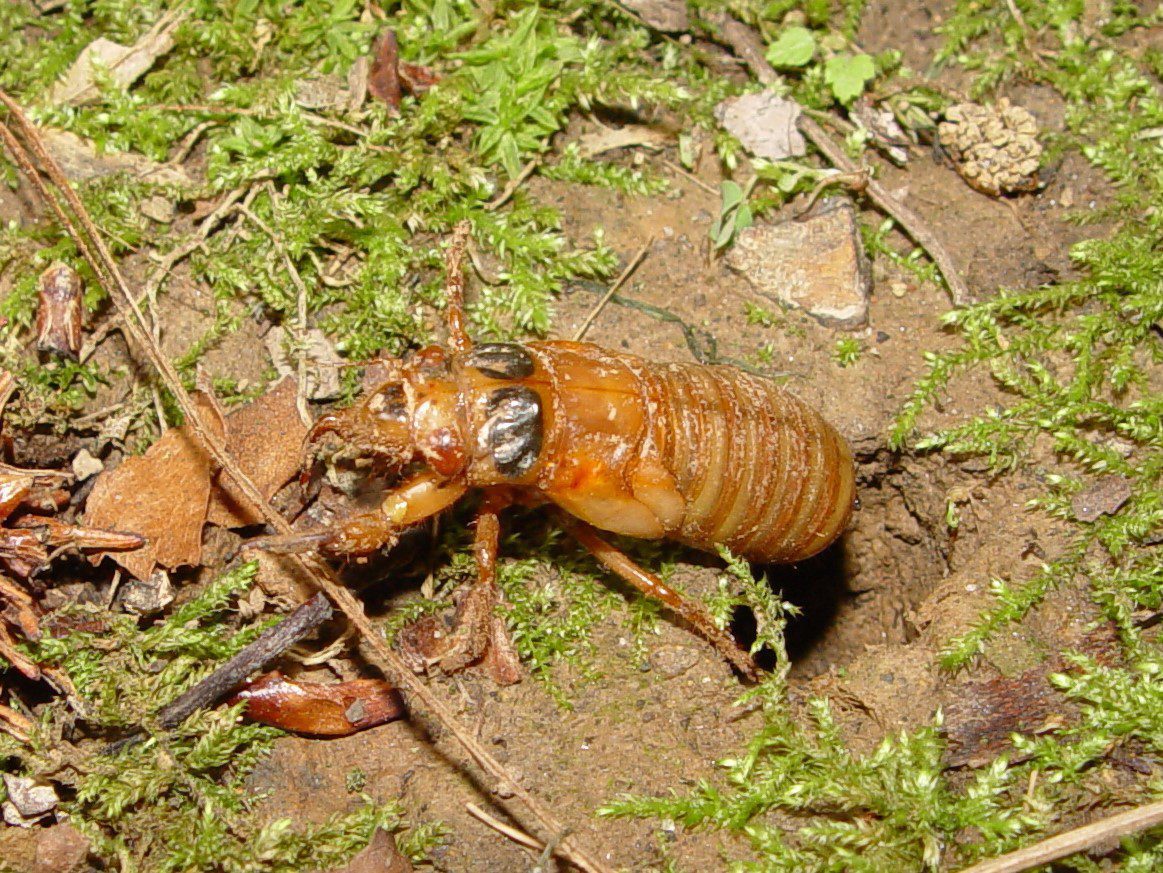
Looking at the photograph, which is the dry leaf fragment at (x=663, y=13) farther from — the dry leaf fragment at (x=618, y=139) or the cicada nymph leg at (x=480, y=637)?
the cicada nymph leg at (x=480, y=637)

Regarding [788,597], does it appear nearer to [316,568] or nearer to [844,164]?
[844,164]

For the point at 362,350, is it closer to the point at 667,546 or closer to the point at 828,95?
the point at 667,546

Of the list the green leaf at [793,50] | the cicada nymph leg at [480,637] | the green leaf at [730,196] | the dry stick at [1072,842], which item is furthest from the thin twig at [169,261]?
the dry stick at [1072,842]

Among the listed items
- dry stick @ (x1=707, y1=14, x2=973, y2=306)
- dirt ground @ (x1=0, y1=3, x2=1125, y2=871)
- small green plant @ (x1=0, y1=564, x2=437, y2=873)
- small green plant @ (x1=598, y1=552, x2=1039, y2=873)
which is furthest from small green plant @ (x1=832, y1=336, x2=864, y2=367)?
small green plant @ (x1=0, y1=564, x2=437, y2=873)

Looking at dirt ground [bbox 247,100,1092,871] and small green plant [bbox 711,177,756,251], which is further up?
small green plant [bbox 711,177,756,251]

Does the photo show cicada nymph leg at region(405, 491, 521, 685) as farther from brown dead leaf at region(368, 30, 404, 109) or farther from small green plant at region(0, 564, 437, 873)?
brown dead leaf at region(368, 30, 404, 109)
